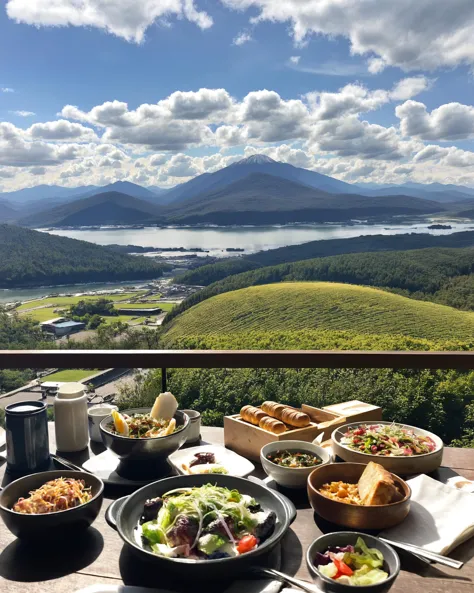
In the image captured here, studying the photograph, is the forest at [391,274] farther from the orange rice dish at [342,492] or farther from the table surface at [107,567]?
the table surface at [107,567]

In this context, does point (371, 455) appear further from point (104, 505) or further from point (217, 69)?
point (217, 69)

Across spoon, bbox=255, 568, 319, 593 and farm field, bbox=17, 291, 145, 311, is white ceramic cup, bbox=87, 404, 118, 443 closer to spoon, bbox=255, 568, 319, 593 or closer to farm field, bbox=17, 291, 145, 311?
spoon, bbox=255, 568, 319, 593

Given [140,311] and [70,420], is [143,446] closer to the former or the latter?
[70,420]

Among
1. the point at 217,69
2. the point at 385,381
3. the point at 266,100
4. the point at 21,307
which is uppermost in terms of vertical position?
the point at 217,69

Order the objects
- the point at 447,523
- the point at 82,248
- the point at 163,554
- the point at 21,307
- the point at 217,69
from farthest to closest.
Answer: the point at 217,69
the point at 82,248
the point at 21,307
the point at 447,523
the point at 163,554

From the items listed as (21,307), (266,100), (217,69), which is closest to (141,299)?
(21,307)

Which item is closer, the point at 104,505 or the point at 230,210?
→ the point at 104,505

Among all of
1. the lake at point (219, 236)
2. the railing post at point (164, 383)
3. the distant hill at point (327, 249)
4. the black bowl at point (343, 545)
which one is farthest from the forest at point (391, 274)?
the black bowl at point (343, 545)

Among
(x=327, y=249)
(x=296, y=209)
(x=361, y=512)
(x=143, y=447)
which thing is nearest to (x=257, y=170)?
(x=296, y=209)
